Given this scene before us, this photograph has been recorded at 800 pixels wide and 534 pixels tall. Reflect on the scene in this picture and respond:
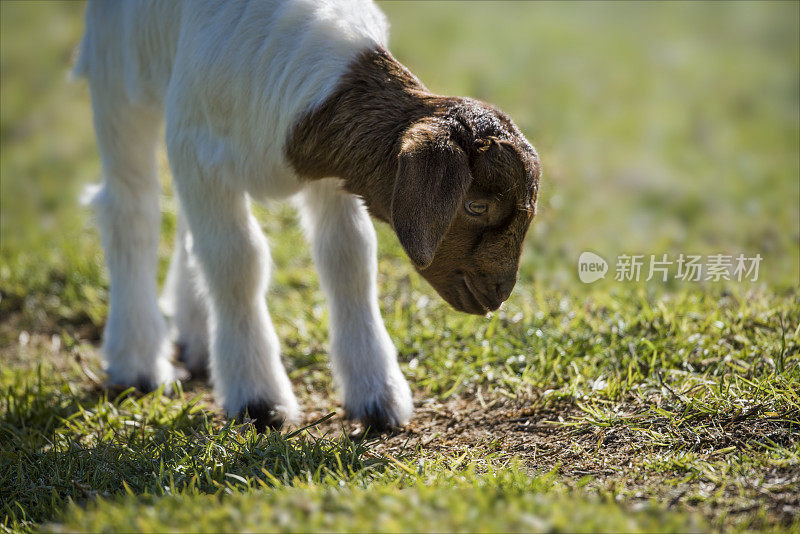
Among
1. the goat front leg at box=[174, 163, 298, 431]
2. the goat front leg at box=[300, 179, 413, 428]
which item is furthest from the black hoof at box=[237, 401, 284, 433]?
the goat front leg at box=[300, 179, 413, 428]

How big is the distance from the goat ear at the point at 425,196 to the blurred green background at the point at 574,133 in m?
2.66

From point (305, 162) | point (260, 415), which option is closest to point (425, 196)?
point (305, 162)

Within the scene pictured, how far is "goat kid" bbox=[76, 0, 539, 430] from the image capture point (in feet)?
11.2

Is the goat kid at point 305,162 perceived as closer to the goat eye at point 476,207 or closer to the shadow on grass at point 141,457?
the goat eye at point 476,207

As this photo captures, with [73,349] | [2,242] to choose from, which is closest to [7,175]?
[2,242]

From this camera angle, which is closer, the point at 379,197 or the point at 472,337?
the point at 379,197

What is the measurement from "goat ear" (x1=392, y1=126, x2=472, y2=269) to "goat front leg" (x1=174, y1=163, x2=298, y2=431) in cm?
126

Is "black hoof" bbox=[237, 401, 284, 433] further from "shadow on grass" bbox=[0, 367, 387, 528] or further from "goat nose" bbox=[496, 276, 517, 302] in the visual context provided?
"goat nose" bbox=[496, 276, 517, 302]

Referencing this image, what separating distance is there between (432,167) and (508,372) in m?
1.85

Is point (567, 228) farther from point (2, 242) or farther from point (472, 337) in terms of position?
point (2, 242)

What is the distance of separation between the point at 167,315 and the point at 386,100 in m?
2.99

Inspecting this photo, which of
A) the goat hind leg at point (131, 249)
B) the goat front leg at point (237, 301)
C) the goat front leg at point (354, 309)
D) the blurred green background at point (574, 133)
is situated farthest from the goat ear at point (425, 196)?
the blurred green background at point (574, 133)

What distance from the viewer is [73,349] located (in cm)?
566

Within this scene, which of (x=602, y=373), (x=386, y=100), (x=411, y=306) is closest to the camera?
(x=386, y=100)
